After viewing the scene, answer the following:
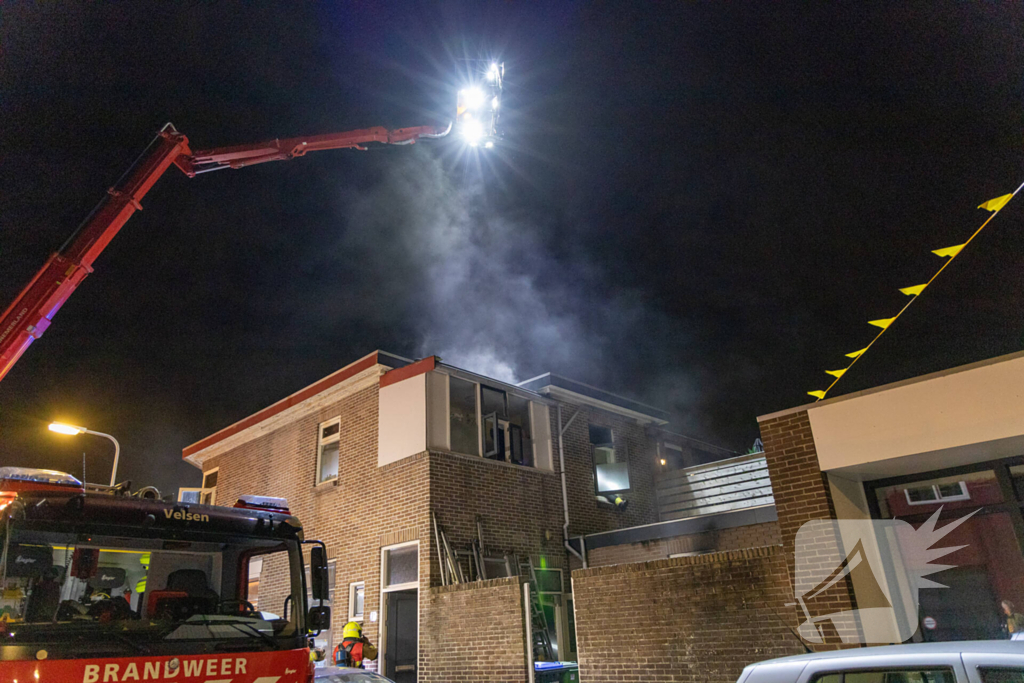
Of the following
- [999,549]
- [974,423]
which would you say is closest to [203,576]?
[974,423]

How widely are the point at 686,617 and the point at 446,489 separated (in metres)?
5.72

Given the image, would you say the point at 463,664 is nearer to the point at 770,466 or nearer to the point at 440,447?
the point at 440,447

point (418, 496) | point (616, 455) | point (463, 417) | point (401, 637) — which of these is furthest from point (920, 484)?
point (616, 455)

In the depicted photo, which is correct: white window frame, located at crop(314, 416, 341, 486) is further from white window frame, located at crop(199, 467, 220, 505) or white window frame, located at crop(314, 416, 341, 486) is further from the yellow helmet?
white window frame, located at crop(199, 467, 220, 505)

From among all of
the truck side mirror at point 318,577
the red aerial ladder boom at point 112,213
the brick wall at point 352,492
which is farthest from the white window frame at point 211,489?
the truck side mirror at point 318,577

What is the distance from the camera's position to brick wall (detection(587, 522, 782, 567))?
466 inches

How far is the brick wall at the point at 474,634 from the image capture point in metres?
9.85

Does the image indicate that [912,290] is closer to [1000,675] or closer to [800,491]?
[800,491]

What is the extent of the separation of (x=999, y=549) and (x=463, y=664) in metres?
7.64

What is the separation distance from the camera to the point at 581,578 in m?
8.96

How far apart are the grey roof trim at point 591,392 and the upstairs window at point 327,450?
4.51m

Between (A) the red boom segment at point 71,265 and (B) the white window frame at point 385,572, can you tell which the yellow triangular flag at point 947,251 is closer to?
(B) the white window frame at point 385,572

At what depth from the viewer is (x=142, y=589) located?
470 cm

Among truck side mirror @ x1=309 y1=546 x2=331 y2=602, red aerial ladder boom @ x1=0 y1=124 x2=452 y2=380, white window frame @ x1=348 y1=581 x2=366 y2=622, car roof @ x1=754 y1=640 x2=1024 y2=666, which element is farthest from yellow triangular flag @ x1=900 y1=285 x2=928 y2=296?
white window frame @ x1=348 y1=581 x2=366 y2=622
